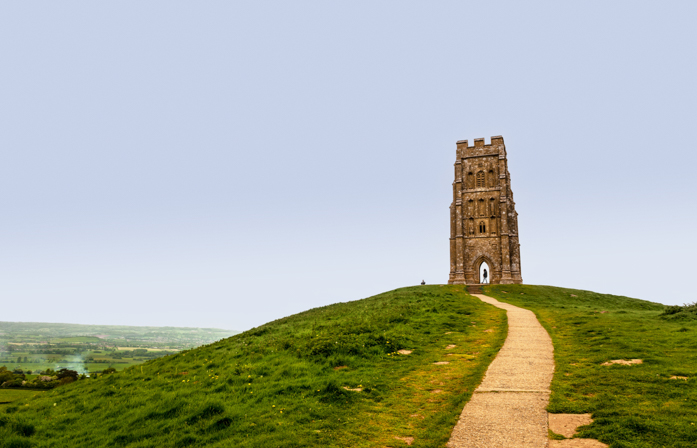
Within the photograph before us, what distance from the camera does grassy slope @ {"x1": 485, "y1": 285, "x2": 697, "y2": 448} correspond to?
7270 mm

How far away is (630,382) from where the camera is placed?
10312 mm

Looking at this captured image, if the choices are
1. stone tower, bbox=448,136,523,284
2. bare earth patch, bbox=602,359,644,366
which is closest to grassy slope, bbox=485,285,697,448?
bare earth patch, bbox=602,359,644,366

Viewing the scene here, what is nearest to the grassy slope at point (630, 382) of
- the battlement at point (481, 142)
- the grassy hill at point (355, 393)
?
the grassy hill at point (355, 393)

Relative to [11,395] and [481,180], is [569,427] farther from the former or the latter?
[481,180]

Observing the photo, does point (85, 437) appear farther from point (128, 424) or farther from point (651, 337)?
point (651, 337)

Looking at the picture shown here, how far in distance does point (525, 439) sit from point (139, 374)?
17.9m

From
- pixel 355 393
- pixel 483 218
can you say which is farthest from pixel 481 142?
pixel 355 393

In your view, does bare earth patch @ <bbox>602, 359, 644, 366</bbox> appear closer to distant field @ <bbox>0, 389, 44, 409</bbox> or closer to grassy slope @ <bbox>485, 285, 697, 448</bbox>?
grassy slope @ <bbox>485, 285, 697, 448</bbox>

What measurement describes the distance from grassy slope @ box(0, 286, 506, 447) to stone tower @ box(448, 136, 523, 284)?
42374 mm

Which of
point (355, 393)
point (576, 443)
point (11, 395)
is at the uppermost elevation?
point (576, 443)

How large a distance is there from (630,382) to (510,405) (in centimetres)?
406

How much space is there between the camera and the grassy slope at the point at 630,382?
727 centimetres

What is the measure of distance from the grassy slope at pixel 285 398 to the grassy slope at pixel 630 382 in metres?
2.74

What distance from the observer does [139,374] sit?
59.4 ft
